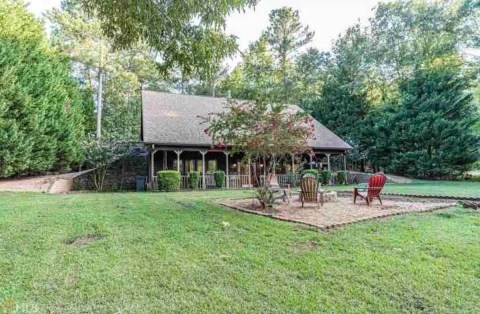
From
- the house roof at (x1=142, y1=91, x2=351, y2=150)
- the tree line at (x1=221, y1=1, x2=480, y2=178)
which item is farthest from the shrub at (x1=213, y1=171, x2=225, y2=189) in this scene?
the tree line at (x1=221, y1=1, x2=480, y2=178)

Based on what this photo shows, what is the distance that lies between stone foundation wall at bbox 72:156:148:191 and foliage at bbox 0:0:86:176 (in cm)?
167

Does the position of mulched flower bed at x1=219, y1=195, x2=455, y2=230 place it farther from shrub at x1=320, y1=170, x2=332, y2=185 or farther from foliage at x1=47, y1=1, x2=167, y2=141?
foliage at x1=47, y1=1, x2=167, y2=141

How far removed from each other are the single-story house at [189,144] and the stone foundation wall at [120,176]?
4.35ft

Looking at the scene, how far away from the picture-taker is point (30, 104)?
1352 cm

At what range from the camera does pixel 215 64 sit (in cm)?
445

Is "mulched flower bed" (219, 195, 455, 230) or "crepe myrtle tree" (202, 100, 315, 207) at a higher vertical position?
"crepe myrtle tree" (202, 100, 315, 207)

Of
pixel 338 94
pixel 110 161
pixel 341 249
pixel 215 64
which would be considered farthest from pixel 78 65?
pixel 341 249

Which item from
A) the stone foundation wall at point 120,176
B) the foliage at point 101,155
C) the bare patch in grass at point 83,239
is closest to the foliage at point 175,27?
the bare patch in grass at point 83,239

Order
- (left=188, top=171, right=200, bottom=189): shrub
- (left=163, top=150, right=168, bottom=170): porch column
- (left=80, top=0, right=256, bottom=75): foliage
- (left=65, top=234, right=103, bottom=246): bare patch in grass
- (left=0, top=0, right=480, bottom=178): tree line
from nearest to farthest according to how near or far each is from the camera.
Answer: (left=80, top=0, right=256, bottom=75): foliage → (left=0, top=0, right=480, bottom=178): tree line → (left=65, top=234, right=103, bottom=246): bare patch in grass → (left=188, top=171, right=200, bottom=189): shrub → (left=163, top=150, right=168, bottom=170): porch column

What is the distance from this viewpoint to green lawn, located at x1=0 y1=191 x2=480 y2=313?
2.73 meters

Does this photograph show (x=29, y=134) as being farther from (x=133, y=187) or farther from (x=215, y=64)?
(x=215, y=64)

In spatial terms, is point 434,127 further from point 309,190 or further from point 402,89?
point 309,190

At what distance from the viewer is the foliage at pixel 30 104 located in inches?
493

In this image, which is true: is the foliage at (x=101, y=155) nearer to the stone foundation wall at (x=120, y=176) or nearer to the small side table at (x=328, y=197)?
the stone foundation wall at (x=120, y=176)
